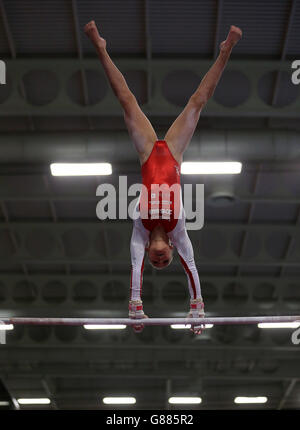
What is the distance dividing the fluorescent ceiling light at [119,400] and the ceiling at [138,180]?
29cm

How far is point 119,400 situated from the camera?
26.6 m

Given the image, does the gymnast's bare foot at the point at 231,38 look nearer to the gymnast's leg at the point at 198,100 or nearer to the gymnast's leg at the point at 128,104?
the gymnast's leg at the point at 198,100

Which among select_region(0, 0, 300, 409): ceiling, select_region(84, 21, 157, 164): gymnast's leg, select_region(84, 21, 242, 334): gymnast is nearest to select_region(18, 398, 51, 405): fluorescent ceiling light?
select_region(0, 0, 300, 409): ceiling

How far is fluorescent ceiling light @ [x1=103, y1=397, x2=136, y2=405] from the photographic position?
26530 millimetres

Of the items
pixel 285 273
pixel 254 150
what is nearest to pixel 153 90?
pixel 254 150

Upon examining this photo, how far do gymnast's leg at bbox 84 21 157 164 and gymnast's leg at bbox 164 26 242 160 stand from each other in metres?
0.27

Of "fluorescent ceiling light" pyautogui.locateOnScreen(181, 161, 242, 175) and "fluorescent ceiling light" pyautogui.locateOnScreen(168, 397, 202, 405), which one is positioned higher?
"fluorescent ceiling light" pyautogui.locateOnScreen(181, 161, 242, 175)

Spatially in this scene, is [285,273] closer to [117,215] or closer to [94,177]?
[117,215]

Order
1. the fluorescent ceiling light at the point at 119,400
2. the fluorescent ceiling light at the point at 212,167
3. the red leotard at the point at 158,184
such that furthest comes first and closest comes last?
the fluorescent ceiling light at the point at 119,400 < the fluorescent ceiling light at the point at 212,167 < the red leotard at the point at 158,184

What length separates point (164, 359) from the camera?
22.7 metres

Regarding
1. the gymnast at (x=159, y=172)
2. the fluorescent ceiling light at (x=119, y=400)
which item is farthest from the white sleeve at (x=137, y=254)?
the fluorescent ceiling light at (x=119, y=400)

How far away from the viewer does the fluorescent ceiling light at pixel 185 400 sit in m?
26.8

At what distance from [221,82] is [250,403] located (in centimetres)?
1762

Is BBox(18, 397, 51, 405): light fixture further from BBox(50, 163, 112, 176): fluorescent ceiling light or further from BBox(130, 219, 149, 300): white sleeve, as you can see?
BBox(130, 219, 149, 300): white sleeve
